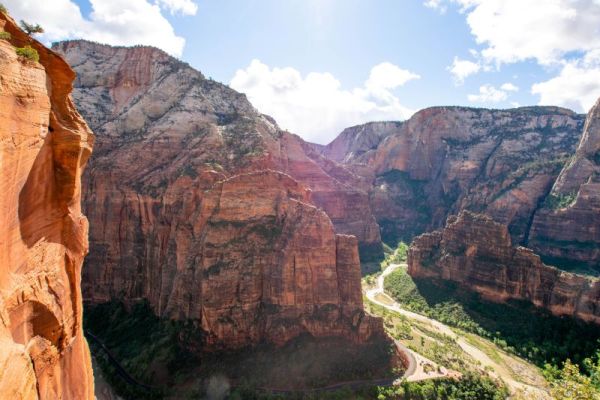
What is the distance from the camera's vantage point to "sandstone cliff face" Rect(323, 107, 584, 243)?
126269 mm

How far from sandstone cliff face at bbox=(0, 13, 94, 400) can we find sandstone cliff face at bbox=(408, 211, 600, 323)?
80212 millimetres

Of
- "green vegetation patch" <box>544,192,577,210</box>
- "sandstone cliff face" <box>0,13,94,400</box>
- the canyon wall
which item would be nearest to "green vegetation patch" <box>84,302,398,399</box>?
"sandstone cliff face" <box>0,13,94,400</box>

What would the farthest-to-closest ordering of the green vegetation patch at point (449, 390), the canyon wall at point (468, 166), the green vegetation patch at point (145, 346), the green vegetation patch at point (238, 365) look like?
the canyon wall at point (468, 166), the green vegetation patch at point (145, 346), the green vegetation patch at point (238, 365), the green vegetation patch at point (449, 390)

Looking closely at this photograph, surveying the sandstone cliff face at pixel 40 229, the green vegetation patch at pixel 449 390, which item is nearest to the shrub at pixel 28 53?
the sandstone cliff face at pixel 40 229

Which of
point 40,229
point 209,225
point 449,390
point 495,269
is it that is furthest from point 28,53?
point 495,269

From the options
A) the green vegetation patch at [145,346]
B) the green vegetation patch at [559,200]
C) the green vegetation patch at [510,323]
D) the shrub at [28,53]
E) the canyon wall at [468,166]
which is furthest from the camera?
the canyon wall at [468,166]

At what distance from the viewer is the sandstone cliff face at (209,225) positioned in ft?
179

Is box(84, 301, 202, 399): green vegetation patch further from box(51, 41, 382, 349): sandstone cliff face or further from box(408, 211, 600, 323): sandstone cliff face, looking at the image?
box(408, 211, 600, 323): sandstone cliff face

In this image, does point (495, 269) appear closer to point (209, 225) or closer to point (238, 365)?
point (238, 365)

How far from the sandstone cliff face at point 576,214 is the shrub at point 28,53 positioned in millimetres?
114245

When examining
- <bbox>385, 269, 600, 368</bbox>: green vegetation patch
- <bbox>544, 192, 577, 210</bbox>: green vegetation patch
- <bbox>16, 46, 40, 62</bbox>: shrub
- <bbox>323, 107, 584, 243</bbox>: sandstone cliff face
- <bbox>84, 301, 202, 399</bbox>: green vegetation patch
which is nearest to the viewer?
<bbox>16, 46, 40, 62</bbox>: shrub

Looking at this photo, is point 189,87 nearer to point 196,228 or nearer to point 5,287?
point 196,228

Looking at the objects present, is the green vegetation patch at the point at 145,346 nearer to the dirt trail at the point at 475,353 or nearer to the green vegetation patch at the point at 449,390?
Answer: the green vegetation patch at the point at 449,390

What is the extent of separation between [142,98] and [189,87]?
11.8 metres
